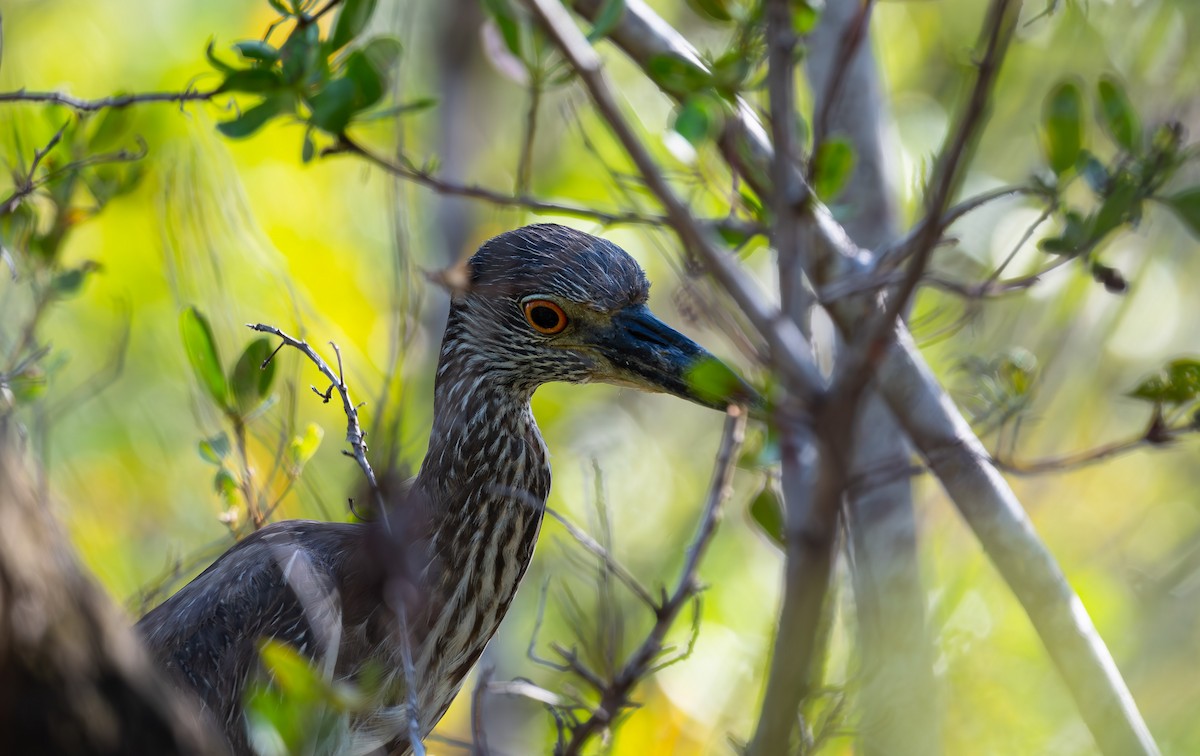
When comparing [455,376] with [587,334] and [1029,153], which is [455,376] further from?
[1029,153]

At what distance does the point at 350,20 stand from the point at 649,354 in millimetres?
937

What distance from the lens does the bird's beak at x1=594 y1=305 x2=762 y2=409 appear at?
8.54ft

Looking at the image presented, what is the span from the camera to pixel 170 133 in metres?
6.07

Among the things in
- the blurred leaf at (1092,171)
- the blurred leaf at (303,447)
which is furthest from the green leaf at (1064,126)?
the blurred leaf at (303,447)

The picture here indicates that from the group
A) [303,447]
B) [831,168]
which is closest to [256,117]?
[303,447]

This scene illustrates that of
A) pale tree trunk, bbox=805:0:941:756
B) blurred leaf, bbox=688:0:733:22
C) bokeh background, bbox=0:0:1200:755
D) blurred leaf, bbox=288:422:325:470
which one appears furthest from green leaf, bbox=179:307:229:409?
pale tree trunk, bbox=805:0:941:756

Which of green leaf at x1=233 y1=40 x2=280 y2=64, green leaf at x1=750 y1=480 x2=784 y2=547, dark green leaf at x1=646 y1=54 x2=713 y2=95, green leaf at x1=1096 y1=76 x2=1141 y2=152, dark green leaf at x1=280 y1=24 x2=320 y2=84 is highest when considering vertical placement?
green leaf at x1=1096 y1=76 x2=1141 y2=152

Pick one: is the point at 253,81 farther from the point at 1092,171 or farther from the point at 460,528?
the point at 1092,171

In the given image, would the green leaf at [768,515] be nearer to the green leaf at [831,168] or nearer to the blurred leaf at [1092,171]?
the green leaf at [831,168]

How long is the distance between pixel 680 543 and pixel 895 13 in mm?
3608

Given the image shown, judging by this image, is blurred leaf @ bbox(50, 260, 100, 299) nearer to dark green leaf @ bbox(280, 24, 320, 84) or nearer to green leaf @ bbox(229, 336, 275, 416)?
green leaf @ bbox(229, 336, 275, 416)

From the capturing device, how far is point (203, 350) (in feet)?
8.24

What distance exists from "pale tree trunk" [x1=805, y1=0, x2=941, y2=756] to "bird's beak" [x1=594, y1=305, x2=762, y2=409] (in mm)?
460

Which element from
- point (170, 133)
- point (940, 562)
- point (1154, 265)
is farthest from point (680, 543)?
point (170, 133)
